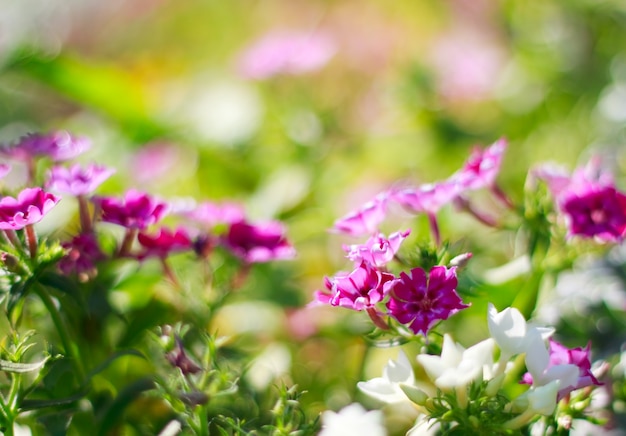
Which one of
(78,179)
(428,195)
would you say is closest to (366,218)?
(428,195)

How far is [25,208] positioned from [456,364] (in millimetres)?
423

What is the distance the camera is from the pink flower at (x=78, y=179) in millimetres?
763

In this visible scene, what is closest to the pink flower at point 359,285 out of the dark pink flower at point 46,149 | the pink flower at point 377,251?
the pink flower at point 377,251

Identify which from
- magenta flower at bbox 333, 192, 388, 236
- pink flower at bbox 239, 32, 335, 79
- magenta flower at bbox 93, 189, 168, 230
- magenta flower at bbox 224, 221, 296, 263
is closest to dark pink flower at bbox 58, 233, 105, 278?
magenta flower at bbox 93, 189, 168, 230

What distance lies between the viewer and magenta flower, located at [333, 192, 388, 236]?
0.75 metres

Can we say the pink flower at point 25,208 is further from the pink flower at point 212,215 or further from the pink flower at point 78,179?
the pink flower at point 212,215

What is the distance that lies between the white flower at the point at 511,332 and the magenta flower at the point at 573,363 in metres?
0.04

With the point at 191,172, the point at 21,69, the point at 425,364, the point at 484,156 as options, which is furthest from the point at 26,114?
the point at 425,364

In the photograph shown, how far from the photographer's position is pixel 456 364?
0.63 metres

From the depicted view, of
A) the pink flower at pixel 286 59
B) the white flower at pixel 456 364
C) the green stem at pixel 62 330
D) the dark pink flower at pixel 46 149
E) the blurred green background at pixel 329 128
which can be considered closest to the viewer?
the white flower at pixel 456 364

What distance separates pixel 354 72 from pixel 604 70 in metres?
0.97

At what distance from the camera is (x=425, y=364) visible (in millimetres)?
623

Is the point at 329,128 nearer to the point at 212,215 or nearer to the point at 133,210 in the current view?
the point at 212,215

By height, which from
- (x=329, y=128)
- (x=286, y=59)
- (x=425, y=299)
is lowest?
(x=329, y=128)
